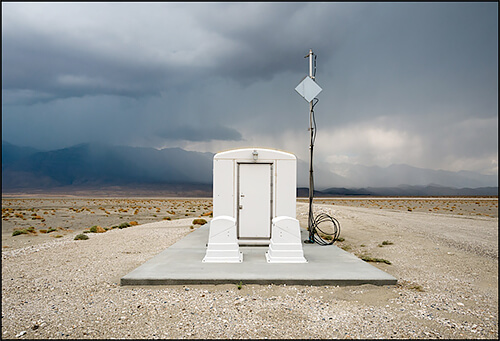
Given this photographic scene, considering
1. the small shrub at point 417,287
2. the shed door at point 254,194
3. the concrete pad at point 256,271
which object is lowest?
the small shrub at point 417,287

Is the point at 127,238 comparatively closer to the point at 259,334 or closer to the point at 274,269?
the point at 274,269

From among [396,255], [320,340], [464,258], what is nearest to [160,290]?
[320,340]

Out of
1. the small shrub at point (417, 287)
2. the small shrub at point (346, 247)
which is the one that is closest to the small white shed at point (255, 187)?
the small shrub at point (346, 247)

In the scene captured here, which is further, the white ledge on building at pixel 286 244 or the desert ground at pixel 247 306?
the white ledge on building at pixel 286 244

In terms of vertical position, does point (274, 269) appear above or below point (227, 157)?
below

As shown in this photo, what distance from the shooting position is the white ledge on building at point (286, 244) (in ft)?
27.0

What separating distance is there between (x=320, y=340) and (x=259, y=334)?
860 mm

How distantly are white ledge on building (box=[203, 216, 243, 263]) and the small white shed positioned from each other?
1.58 m

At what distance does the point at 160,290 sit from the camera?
21.2 ft

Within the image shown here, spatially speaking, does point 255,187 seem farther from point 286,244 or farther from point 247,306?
point 247,306

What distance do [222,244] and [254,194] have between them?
87.8 inches

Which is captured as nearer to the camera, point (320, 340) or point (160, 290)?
point (320, 340)

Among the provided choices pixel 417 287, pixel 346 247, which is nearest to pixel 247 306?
pixel 417 287

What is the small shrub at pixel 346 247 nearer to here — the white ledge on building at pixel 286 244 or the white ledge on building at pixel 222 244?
the white ledge on building at pixel 286 244
